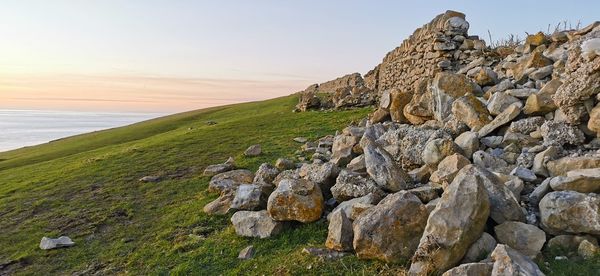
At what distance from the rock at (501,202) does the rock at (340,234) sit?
1.75 m

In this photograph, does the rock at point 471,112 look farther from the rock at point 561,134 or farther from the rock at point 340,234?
the rock at point 340,234

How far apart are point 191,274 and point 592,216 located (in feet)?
19.4

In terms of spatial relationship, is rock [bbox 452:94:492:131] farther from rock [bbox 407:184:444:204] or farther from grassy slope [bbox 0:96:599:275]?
grassy slope [bbox 0:96:599:275]

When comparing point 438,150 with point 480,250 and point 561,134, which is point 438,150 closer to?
point 561,134

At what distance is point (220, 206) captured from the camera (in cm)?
982

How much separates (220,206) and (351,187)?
3.49 metres

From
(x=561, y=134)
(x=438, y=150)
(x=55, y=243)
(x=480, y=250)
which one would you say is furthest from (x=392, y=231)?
(x=55, y=243)

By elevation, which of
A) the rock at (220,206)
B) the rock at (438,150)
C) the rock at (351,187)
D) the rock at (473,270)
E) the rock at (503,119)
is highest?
the rock at (503,119)

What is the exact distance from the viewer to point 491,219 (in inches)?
239

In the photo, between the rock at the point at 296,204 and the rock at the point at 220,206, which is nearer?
the rock at the point at 296,204

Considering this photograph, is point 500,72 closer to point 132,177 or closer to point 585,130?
point 585,130

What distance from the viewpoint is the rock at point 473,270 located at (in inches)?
192

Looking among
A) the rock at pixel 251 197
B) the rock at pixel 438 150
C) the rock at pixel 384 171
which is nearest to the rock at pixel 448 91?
the rock at pixel 438 150

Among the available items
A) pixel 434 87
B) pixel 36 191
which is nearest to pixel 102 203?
pixel 36 191
